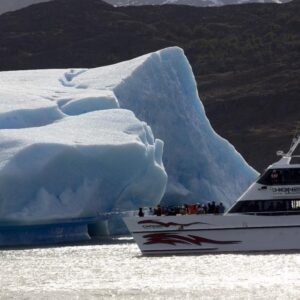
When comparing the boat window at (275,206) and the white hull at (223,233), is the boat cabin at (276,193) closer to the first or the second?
the boat window at (275,206)

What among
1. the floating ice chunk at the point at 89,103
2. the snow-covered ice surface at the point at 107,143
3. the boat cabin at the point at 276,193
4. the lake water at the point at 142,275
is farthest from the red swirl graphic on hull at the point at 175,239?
the floating ice chunk at the point at 89,103

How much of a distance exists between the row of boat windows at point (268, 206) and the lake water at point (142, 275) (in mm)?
1260

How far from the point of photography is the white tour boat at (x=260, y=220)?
34938 millimetres

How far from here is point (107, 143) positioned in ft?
136

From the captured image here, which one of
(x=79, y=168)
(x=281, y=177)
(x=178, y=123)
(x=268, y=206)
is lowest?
(x=178, y=123)

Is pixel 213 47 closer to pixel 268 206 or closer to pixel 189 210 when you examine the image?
pixel 189 210

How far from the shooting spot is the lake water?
1110 inches

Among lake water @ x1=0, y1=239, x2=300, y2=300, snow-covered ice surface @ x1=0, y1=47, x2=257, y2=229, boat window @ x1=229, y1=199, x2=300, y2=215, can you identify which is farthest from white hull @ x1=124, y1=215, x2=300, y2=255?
snow-covered ice surface @ x1=0, y1=47, x2=257, y2=229

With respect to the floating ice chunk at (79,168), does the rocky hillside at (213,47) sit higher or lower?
lower

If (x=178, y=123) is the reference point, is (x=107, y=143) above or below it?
above

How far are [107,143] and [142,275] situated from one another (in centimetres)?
1026

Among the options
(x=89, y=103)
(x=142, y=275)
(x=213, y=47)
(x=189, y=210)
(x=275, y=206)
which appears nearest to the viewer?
(x=142, y=275)

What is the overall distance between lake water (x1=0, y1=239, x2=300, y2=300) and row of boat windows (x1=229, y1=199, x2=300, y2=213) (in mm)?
1260

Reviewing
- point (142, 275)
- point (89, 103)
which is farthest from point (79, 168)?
point (142, 275)
